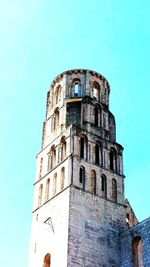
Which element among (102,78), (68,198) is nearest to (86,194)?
(68,198)

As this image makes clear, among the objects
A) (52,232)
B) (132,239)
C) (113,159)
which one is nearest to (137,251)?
(132,239)

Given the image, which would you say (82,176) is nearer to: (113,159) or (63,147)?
(63,147)

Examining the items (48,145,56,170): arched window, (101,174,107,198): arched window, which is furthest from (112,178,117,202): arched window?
(48,145,56,170): arched window

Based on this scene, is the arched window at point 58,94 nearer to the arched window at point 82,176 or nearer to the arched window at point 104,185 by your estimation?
the arched window at point 82,176

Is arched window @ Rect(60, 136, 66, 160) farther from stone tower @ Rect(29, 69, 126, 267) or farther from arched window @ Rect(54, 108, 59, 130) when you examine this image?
arched window @ Rect(54, 108, 59, 130)

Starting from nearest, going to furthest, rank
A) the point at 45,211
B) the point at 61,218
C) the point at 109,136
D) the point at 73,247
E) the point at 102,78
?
the point at 73,247, the point at 61,218, the point at 45,211, the point at 109,136, the point at 102,78

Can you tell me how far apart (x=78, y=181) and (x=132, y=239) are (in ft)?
17.8

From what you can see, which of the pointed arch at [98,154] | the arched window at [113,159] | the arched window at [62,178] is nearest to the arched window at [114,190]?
the arched window at [113,159]

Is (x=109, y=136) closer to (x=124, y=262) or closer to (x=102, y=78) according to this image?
(x=102, y=78)

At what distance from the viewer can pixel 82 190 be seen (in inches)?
1251

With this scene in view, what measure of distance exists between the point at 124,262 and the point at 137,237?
6.44ft

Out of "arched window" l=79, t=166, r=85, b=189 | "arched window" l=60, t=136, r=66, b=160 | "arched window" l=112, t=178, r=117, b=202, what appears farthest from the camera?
"arched window" l=60, t=136, r=66, b=160

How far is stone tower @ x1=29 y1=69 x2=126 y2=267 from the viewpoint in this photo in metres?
29.9

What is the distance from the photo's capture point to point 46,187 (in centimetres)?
3428
